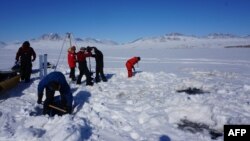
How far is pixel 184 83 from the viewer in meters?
12.1

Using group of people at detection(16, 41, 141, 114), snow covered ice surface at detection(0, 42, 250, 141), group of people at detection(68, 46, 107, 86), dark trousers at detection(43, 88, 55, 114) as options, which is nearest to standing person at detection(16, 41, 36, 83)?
group of people at detection(16, 41, 141, 114)

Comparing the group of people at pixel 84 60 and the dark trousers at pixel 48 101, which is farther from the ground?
the group of people at pixel 84 60

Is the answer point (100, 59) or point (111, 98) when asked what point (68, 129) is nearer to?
point (111, 98)

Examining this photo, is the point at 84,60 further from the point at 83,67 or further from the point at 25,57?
the point at 25,57

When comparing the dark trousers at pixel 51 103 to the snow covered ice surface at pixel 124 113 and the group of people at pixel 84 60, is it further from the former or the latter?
the group of people at pixel 84 60

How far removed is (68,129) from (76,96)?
3778 millimetres

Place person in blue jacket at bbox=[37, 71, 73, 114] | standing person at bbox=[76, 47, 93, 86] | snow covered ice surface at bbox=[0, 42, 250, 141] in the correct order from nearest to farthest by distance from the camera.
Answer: snow covered ice surface at bbox=[0, 42, 250, 141] < person in blue jacket at bbox=[37, 71, 73, 114] < standing person at bbox=[76, 47, 93, 86]

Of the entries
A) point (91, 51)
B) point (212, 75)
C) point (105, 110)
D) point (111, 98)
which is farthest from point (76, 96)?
point (212, 75)

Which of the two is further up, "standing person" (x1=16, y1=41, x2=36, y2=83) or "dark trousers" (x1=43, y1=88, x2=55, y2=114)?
"standing person" (x1=16, y1=41, x2=36, y2=83)

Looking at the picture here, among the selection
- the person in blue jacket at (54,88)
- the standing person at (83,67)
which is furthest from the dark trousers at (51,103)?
the standing person at (83,67)

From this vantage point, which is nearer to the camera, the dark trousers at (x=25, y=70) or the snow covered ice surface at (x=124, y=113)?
the snow covered ice surface at (x=124, y=113)

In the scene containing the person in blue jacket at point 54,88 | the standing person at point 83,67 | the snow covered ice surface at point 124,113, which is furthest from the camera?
the standing person at point 83,67

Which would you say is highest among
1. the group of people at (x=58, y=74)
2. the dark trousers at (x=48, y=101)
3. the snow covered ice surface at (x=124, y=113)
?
the group of people at (x=58, y=74)

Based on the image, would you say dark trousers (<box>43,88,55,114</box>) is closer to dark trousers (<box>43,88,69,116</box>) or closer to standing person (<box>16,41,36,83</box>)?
dark trousers (<box>43,88,69,116</box>)
